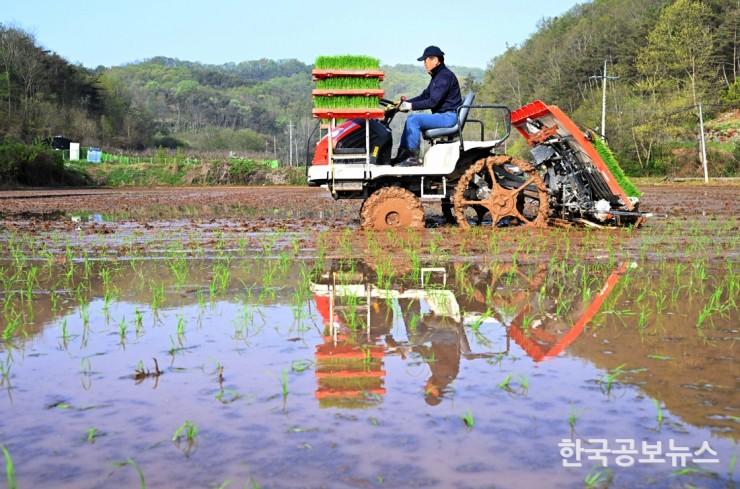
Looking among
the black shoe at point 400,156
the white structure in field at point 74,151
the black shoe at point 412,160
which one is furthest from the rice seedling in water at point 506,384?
the white structure in field at point 74,151

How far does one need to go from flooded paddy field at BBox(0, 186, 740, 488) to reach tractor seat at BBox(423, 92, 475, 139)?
3.83 meters

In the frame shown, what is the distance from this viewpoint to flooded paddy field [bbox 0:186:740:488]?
2.83 meters

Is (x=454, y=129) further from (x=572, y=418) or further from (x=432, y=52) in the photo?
(x=572, y=418)

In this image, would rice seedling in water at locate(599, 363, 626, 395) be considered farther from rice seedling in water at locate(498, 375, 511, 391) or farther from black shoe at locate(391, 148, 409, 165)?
black shoe at locate(391, 148, 409, 165)

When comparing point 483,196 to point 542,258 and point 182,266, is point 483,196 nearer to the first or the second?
point 542,258

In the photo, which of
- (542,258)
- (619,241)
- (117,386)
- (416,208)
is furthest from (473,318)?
(416,208)

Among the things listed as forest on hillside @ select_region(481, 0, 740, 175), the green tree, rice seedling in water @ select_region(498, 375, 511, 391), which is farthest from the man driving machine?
the green tree

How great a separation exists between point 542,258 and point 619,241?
220 cm

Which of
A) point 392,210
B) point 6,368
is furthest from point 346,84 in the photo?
point 6,368

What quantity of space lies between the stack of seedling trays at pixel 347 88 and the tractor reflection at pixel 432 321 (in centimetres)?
413

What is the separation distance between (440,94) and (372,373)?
8.10m

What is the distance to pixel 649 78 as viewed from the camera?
8675 centimetres

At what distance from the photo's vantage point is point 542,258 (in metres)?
8.58

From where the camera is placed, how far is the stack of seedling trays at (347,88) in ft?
36.8
